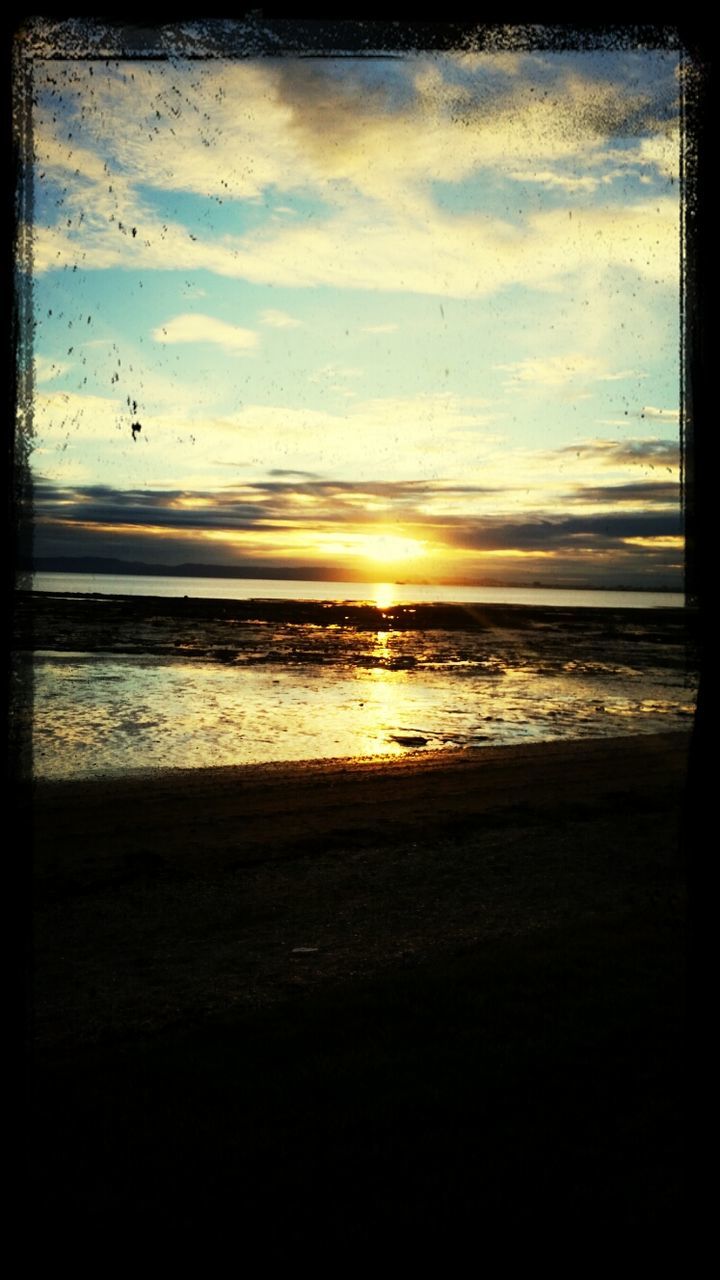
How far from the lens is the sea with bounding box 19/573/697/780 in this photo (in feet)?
61.2

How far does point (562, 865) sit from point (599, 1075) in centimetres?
545

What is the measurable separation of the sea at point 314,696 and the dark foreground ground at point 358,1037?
2.23 metres

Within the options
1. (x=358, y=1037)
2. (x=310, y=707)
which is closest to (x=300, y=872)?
(x=358, y=1037)

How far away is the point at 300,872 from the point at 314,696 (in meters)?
17.7

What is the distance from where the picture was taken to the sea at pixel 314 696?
61.2 ft

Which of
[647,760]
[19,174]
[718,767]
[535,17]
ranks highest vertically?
[535,17]

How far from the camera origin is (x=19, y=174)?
2227 mm

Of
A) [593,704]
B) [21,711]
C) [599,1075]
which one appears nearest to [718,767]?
[21,711]

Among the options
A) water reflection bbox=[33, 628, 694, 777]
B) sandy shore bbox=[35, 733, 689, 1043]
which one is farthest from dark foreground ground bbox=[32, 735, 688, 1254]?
water reflection bbox=[33, 628, 694, 777]

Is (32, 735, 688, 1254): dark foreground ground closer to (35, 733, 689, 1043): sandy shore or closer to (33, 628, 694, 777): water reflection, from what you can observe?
(35, 733, 689, 1043): sandy shore

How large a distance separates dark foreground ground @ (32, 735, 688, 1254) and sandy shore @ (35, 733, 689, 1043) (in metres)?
0.04

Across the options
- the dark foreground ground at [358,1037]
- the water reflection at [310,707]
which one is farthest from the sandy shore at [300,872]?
the water reflection at [310,707]

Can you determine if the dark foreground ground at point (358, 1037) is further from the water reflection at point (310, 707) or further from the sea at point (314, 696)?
the water reflection at point (310, 707)

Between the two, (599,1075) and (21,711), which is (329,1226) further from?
(21,711)
